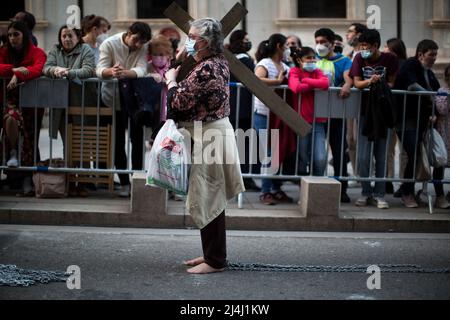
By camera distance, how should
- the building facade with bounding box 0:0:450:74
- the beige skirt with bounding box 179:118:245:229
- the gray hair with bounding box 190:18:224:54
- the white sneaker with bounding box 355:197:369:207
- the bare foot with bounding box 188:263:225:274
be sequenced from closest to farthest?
the gray hair with bounding box 190:18:224:54 < the beige skirt with bounding box 179:118:245:229 < the bare foot with bounding box 188:263:225:274 < the white sneaker with bounding box 355:197:369:207 < the building facade with bounding box 0:0:450:74

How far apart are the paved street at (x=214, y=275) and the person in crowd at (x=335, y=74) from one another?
4.15ft

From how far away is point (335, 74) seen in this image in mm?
9453

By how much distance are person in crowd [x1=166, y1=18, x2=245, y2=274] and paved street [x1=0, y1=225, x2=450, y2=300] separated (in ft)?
1.13

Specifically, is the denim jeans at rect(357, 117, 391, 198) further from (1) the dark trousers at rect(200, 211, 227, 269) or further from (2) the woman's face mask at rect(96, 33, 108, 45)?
(2) the woman's face mask at rect(96, 33, 108, 45)

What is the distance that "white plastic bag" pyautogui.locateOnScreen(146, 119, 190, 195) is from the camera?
6082 millimetres

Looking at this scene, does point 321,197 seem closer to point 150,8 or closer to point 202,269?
point 202,269

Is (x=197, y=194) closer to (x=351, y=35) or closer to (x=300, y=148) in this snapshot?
(x=300, y=148)

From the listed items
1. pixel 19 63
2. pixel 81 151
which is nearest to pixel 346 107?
pixel 81 151

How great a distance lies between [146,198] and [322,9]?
35.2 feet

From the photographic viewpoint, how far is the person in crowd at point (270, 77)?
901 cm

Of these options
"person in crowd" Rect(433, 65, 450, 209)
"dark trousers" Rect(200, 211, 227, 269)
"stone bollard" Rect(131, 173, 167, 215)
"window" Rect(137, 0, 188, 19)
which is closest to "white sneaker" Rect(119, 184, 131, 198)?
"stone bollard" Rect(131, 173, 167, 215)

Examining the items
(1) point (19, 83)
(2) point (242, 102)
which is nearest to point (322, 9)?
(2) point (242, 102)

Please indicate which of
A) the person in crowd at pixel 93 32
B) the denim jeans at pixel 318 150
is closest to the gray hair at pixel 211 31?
the denim jeans at pixel 318 150

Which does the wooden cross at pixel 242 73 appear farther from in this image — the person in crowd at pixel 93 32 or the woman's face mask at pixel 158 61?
the person in crowd at pixel 93 32
